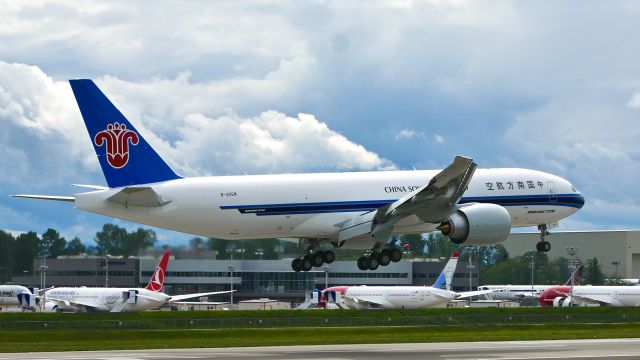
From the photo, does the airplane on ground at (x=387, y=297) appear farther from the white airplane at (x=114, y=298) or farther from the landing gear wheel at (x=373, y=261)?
the landing gear wheel at (x=373, y=261)

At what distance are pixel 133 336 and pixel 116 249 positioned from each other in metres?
7.42

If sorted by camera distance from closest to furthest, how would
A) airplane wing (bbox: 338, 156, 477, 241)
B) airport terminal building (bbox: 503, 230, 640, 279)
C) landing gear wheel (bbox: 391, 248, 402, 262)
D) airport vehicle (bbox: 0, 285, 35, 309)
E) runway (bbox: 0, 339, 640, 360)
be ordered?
runway (bbox: 0, 339, 640, 360)
airplane wing (bbox: 338, 156, 477, 241)
landing gear wheel (bbox: 391, 248, 402, 262)
airport vehicle (bbox: 0, 285, 35, 309)
airport terminal building (bbox: 503, 230, 640, 279)

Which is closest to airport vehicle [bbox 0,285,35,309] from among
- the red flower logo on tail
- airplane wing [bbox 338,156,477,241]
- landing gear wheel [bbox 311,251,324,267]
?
the red flower logo on tail

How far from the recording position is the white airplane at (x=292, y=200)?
57444mm

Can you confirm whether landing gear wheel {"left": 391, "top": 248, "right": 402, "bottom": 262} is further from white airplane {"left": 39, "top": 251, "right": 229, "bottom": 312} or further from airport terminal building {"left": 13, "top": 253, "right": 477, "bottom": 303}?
white airplane {"left": 39, "top": 251, "right": 229, "bottom": 312}

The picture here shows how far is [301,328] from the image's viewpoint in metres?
80.1

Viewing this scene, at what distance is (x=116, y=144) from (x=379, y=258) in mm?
15579

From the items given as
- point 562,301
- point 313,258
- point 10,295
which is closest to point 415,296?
point 562,301

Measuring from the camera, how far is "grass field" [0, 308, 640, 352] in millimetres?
65062

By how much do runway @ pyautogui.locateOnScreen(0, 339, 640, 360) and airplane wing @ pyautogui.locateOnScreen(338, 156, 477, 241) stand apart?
622 centimetres

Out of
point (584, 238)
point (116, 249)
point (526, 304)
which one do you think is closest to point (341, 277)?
point (526, 304)

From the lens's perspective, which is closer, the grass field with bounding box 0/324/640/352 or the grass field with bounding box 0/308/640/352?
the grass field with bounding box 0/324/640/352

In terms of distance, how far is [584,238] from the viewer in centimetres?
16625

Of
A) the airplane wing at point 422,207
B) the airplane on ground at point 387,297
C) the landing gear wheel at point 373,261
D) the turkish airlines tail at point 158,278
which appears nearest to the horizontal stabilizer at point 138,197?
the airplane wing at point 422,207
